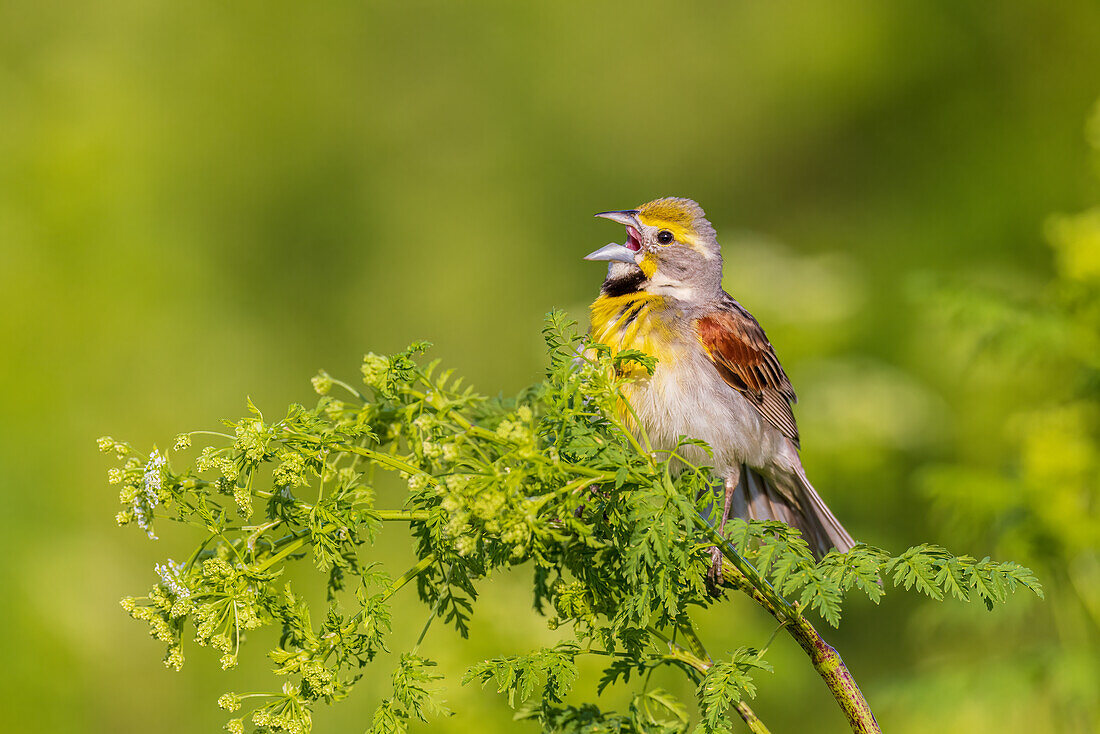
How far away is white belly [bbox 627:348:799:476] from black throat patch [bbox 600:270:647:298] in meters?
0.28

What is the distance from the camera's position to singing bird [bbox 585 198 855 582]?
2959 millimetres

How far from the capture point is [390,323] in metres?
8.39

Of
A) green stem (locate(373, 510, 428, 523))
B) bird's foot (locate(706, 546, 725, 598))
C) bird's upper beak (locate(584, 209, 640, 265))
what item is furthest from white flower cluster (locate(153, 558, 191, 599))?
bird's upper beak (locate(584, 209, 640, 265))

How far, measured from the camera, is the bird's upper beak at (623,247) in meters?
3.07

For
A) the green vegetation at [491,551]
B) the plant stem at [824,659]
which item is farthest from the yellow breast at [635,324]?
the plant stem at [824,659]

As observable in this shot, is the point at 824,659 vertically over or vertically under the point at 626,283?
under

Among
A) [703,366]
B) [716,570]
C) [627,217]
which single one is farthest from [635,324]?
[716,570]

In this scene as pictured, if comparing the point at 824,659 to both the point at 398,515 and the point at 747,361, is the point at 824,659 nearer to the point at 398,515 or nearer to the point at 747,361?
the point at 398,515

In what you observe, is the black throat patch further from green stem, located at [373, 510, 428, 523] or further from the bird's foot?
green stem, located at [373, 510, 428, 523]

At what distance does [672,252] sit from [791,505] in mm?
800

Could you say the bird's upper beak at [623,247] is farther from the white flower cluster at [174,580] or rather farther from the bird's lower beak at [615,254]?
the white flower cluster at [174,580]

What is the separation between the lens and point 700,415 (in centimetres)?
297

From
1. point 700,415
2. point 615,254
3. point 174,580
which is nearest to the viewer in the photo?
point 174,580

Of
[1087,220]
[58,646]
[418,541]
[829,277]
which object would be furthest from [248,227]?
[418,541]
